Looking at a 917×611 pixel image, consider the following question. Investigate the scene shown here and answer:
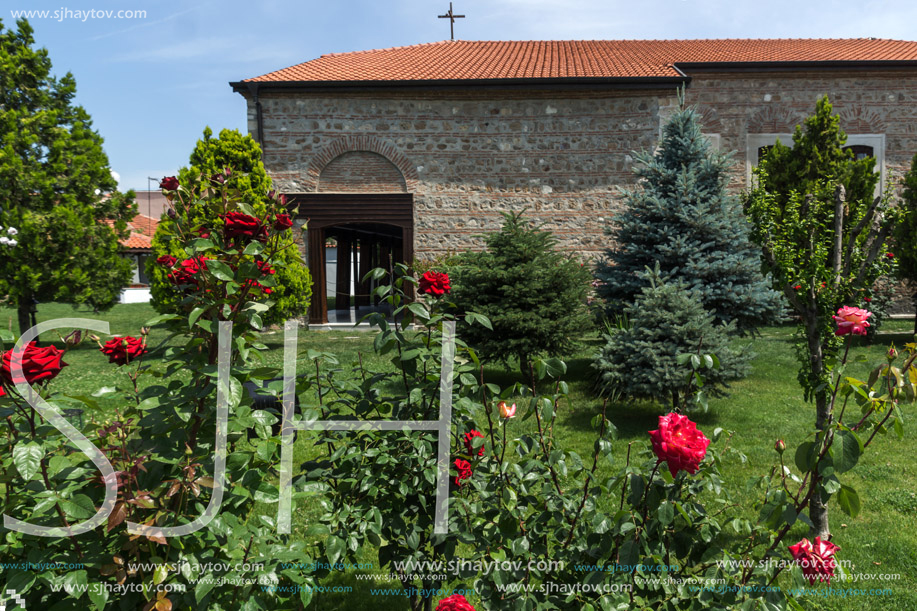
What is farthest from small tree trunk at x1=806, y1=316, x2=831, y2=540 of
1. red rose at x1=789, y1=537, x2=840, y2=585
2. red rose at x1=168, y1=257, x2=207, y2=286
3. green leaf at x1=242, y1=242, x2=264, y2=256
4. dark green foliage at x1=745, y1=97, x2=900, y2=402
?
red rose at x1=168, y1=257, x2=207, y2=286

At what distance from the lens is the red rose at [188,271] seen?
1986 millimetres

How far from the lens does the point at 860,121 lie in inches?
564

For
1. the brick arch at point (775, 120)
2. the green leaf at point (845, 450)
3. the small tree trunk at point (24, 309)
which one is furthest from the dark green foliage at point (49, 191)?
the brick arch at point (775, 120)

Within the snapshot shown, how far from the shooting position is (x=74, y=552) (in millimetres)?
1787

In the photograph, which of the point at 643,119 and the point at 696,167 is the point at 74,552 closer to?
the point at 696,167

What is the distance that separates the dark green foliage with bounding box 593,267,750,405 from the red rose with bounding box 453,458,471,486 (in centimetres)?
409

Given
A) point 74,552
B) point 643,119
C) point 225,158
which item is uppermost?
point 643,119

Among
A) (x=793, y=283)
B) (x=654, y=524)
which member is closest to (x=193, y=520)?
(x=654, y=524)

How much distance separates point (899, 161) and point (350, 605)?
16623 mm

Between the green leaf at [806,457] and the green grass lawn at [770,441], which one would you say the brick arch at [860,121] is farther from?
the green leaf at [806,457]

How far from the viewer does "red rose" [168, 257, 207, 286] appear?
199 cm

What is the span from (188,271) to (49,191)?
12.4 m

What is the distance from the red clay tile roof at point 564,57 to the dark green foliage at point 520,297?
24.0 feet

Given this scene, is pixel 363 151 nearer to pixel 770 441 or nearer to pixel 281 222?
pixel 770 441
